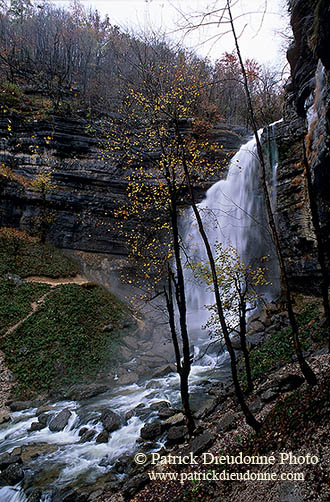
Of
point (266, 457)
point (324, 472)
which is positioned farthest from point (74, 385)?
point (324, 472)

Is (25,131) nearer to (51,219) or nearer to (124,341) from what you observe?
(51,219)

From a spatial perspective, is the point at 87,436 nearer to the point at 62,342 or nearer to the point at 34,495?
the point at 34,495

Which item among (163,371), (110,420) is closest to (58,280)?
(163,371)

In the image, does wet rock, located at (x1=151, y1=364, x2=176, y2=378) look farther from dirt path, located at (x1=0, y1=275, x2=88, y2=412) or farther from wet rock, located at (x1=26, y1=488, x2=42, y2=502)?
wet rock, located at (x1=26, y1=488, x2=42, y2=502)

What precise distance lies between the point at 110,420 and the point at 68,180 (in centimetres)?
1805

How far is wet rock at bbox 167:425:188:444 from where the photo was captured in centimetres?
657

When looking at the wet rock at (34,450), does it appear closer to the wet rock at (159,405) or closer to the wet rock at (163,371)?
the wet rock at (159,405)

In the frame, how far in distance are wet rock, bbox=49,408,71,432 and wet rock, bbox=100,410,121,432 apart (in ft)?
4.06

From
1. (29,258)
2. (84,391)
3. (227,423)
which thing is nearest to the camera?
(227,423)

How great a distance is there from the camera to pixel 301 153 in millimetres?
13562

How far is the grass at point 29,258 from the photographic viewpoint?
667 inches

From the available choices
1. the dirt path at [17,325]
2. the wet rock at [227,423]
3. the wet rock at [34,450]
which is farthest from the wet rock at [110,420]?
the dirt path at [17,325]

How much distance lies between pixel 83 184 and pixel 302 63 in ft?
52.4

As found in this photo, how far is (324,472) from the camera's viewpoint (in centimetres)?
337
